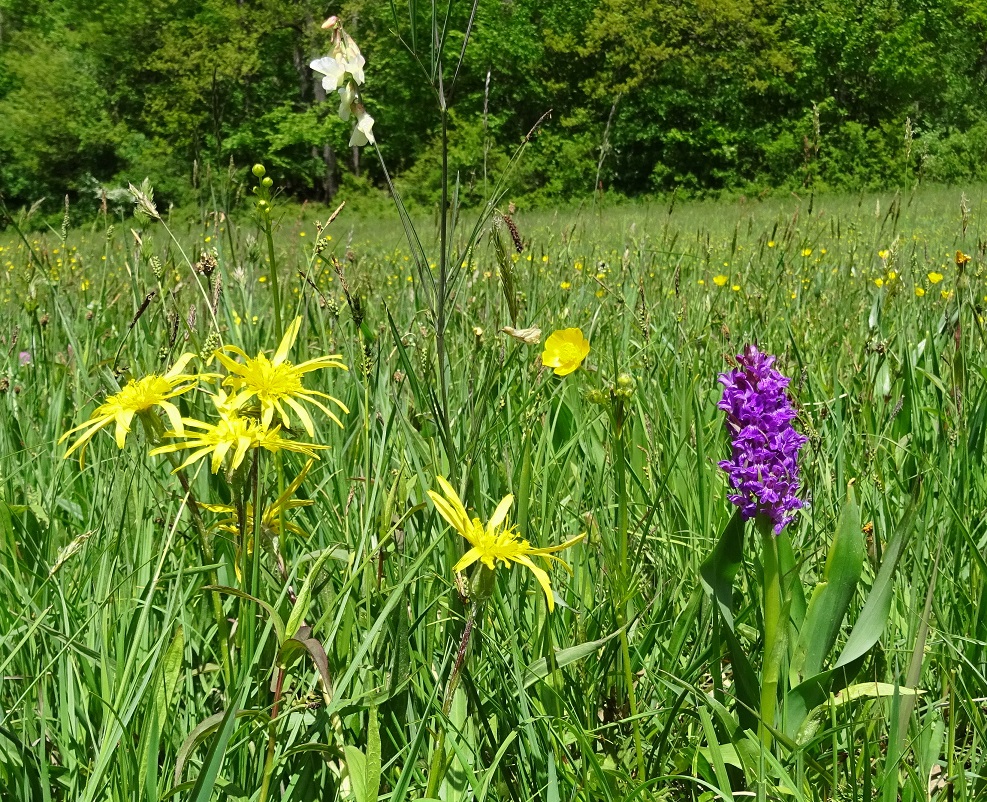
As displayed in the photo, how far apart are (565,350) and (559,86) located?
18.9 meters

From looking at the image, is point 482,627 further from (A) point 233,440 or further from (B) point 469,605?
(A) point 233,440

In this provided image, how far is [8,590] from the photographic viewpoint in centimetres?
89

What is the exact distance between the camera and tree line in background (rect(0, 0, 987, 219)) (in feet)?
59.5

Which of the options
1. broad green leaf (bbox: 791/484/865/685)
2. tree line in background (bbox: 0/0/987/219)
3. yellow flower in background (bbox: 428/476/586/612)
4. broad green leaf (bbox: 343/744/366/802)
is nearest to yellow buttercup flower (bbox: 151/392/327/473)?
yellow flower in background (bbox: 428/476/586/612)

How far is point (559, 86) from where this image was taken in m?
18.5

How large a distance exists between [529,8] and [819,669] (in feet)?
73.2

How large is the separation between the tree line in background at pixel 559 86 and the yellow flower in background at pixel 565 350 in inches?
615

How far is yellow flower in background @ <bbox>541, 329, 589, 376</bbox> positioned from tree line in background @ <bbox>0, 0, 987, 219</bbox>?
15613 mm

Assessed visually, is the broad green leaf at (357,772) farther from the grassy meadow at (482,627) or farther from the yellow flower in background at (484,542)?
the yellow flower in background at (484,542)

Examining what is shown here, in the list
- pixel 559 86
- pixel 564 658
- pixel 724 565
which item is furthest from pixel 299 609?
pixel 559 86

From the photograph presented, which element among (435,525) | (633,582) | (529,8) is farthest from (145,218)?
(529,8)

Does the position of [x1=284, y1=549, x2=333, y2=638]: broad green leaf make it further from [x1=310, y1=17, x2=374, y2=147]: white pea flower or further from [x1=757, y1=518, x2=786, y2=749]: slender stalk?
[x1=310, y1=17, x2=374, y2=147]: white pea flower

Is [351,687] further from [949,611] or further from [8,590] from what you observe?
[949,611]

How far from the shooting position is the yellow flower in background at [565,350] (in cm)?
88
